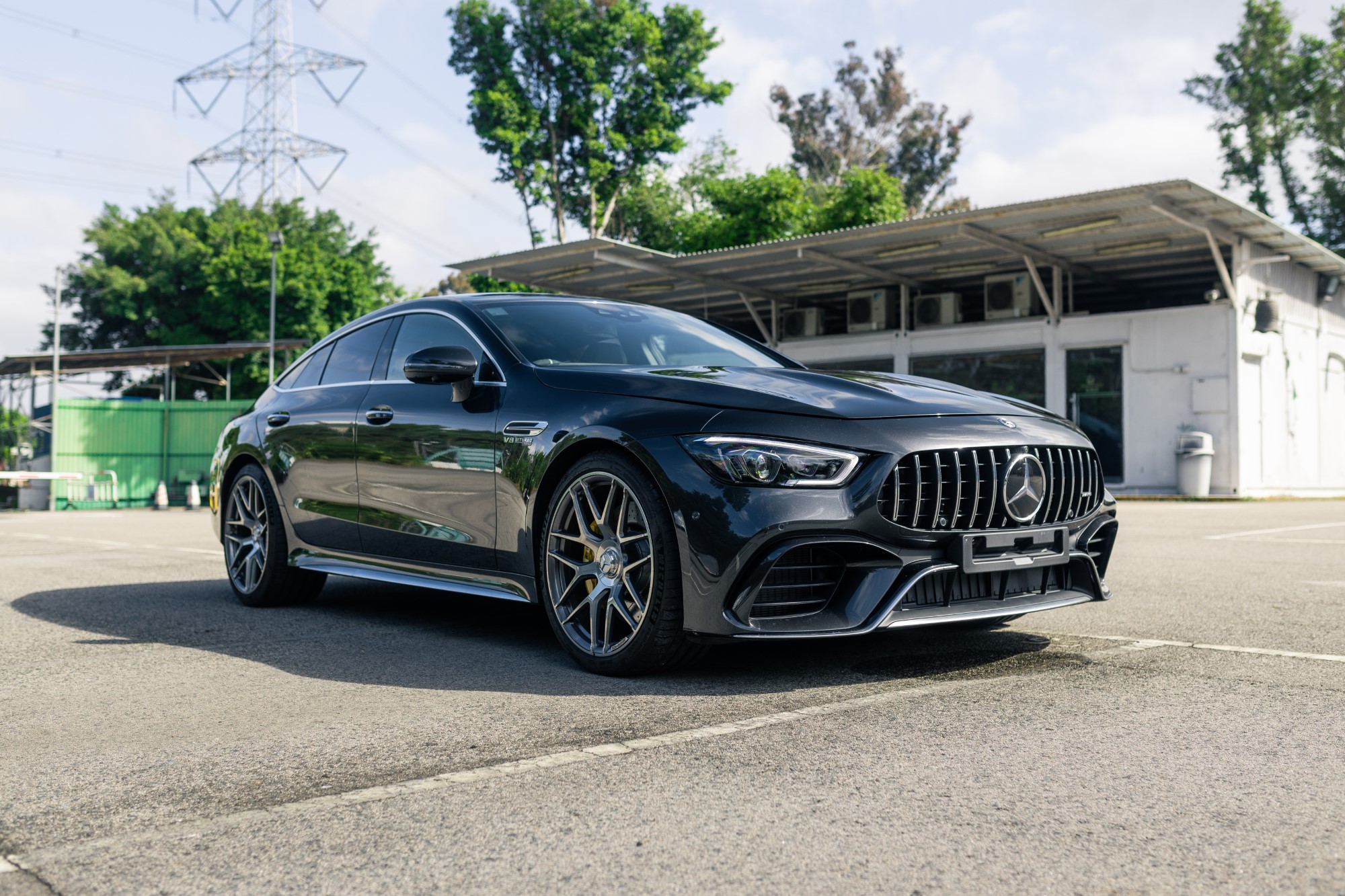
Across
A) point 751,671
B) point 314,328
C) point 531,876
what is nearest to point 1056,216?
point 751,671

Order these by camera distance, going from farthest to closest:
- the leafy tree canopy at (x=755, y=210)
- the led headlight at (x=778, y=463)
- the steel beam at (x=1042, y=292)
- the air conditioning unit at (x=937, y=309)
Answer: the leafy tree canopy at (x=755, y=210)
the air conditioning unit at (x=937, y=309)
the steel beam at (x=1042, y=292)
the led headlight at (x=778, y=463)

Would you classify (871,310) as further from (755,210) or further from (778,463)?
(778,463)

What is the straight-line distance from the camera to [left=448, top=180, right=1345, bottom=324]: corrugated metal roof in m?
19.9

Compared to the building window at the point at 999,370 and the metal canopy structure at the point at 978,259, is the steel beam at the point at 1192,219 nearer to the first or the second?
the metal canopy structure at the point at 978,259

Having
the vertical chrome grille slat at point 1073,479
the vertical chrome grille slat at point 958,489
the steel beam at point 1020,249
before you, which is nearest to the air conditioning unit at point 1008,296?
the steel beam at point 1020,249

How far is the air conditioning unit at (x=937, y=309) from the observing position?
25.9 metres

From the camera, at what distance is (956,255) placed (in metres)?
24.0

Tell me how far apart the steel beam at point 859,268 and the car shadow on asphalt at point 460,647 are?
59.3 ft

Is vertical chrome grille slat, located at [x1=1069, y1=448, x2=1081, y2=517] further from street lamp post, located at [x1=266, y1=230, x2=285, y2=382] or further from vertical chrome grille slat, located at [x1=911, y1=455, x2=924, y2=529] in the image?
street lamp post, located at [x1=266, y1=230, x2=285, y2=382]

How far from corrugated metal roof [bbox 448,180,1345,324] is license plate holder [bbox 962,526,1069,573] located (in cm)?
1510

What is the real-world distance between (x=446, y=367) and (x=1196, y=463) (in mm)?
19418

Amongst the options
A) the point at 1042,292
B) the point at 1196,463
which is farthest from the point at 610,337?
the point at 1042,292

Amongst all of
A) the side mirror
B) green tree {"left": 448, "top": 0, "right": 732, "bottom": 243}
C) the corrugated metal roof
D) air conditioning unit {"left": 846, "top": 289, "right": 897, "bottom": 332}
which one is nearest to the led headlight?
the side mirror

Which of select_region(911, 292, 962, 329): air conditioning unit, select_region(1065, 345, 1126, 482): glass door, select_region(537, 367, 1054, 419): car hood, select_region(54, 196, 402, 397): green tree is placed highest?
select_region(54, 196, 402, 397): green tree
